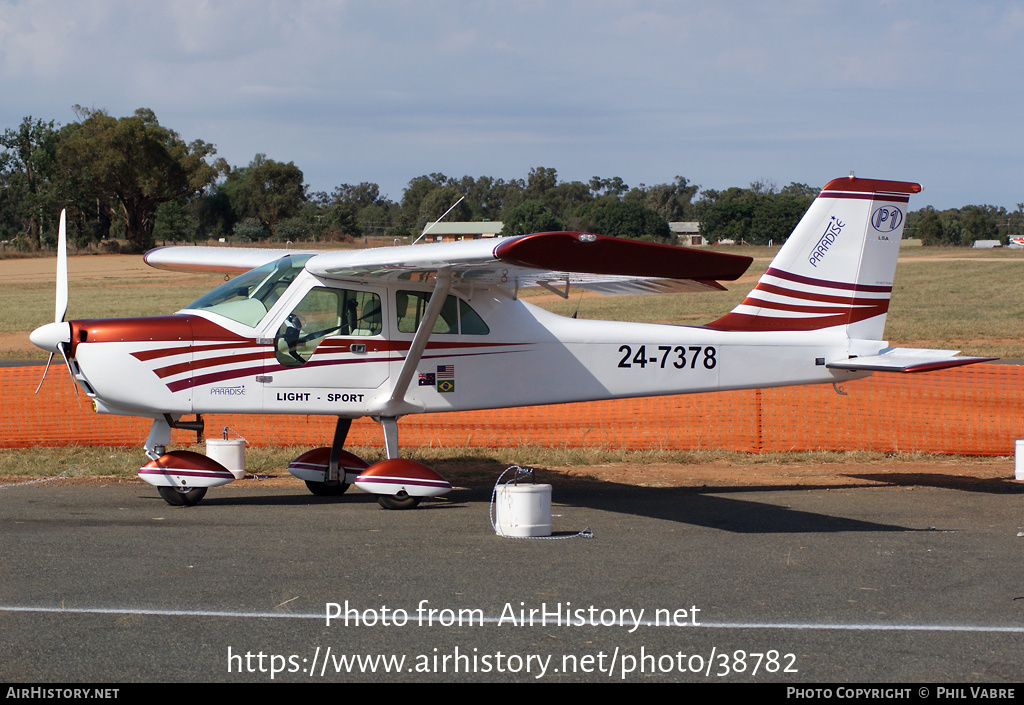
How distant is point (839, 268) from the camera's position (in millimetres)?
10156

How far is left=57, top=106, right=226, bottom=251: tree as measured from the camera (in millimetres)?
65125

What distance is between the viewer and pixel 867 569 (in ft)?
22.1

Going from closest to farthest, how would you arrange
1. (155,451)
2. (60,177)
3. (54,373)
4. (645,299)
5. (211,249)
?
(155,451) → (211,249) → (54,373) → (645,299) → (60,177)

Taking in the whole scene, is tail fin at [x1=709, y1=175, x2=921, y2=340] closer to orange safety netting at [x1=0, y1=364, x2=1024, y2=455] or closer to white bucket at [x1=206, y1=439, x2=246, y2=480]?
orange safety netting at [x1=0, y1=364, x2=1024, y2=455]

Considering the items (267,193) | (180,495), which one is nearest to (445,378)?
(180,495)

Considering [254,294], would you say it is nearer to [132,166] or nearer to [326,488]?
[326,488]

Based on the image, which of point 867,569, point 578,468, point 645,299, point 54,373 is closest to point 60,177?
point 645,299

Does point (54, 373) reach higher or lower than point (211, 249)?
lower

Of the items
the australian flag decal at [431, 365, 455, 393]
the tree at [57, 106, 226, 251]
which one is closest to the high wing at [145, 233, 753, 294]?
the australian flag decal at [431, 365, 455, 393]

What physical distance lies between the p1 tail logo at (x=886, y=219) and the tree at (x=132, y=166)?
2484 inches

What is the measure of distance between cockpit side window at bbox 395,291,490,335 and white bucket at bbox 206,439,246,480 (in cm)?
271

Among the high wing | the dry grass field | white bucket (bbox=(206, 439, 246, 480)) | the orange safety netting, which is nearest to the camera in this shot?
the high wing
